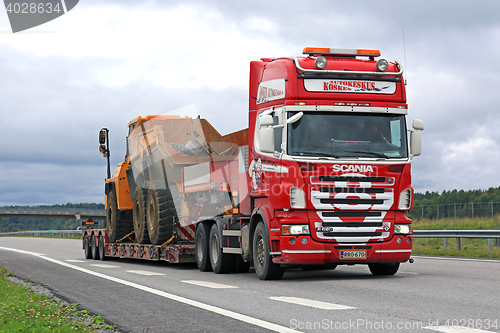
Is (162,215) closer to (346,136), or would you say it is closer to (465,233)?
(346,136)

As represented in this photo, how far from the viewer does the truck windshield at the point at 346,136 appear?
11727 millimetres

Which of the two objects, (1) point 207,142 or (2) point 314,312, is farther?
(1) point 207,142

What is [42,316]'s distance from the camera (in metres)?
7.97

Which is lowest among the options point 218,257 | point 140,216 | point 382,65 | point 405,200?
point 218,257

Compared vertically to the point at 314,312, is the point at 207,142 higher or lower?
higher

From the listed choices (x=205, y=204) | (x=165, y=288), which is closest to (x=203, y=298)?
(x=165, y=288)

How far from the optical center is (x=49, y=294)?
10.9m

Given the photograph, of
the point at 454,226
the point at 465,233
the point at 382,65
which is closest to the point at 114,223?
the point at 465,233

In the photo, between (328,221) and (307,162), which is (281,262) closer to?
(328,221)

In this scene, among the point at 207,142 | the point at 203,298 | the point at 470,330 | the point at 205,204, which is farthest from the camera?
the point at 207,142

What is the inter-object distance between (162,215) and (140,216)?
6.64 feet

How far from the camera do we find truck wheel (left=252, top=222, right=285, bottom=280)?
12.2 m

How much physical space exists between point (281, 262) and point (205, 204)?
14.3 feet

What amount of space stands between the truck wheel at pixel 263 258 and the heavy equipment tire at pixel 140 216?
6.45 meters
